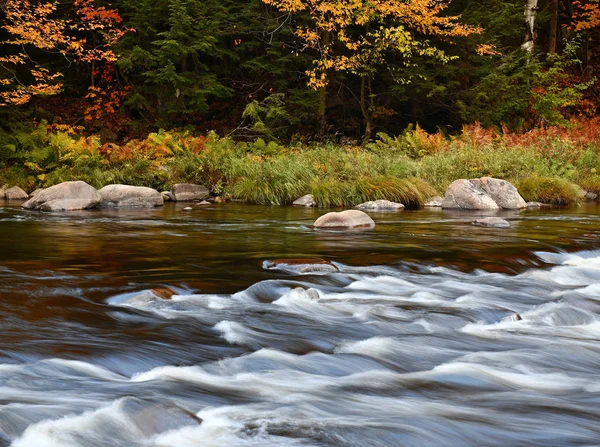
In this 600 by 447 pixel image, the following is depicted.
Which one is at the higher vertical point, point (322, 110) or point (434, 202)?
point (322, 110)

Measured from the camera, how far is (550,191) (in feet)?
50.3

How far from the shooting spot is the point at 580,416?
148 inches

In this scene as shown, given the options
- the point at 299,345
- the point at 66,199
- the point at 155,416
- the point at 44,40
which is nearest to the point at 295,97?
the point at 44,40

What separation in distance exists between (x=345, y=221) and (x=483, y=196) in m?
4.83

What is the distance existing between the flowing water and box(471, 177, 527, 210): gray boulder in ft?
18.9

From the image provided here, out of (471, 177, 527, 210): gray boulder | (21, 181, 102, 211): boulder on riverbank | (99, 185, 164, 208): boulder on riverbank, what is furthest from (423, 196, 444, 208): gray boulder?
(21, 181, 102, 211): boulder on riverbank

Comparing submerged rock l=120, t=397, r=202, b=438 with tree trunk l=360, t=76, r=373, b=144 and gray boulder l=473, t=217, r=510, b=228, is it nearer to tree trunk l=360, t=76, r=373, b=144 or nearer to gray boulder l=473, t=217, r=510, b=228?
gray boulder l=473, t=217, r=510, b=228

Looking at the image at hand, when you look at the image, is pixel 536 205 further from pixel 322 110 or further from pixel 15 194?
pixel 15 194

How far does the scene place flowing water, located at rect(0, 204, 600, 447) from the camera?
11.4ft

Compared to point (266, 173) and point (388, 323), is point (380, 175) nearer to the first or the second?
point (266, 173)

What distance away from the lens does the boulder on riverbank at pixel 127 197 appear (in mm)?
15008

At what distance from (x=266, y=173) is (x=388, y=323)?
36.6 ft

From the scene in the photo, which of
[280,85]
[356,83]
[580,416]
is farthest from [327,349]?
[356,83]

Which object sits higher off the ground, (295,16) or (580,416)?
(295,16)
